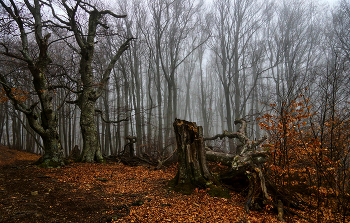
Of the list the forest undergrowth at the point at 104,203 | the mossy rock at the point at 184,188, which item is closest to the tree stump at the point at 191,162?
the mossy rock at the point at 184,188

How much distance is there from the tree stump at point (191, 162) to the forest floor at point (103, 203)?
0.97ft

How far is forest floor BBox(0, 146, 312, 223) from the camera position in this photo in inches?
143

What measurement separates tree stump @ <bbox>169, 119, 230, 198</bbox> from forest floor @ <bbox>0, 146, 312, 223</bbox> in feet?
0.97

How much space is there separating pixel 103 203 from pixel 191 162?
2354mm

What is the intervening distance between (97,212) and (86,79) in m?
7.00

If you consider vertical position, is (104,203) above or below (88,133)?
below

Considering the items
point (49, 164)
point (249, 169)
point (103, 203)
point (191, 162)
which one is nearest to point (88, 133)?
point (49, 164)

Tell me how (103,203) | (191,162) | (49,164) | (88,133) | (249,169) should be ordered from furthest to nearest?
(88,133) → (49,164) → (191,162) → (249,169) → (103,203)

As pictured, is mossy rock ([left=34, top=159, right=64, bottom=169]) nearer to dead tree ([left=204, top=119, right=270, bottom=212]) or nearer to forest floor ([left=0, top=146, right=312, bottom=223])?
forest floor ([left=0, top=146, right=312, bottom=223])

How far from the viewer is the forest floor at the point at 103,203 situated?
3.64m

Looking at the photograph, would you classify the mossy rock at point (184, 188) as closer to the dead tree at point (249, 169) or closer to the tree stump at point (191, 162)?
the tree stump at point (191, 162)

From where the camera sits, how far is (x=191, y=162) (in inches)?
214

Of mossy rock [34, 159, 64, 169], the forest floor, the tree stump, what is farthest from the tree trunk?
the tree stump

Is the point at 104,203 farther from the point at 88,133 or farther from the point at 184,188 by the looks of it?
the point at 88,133
